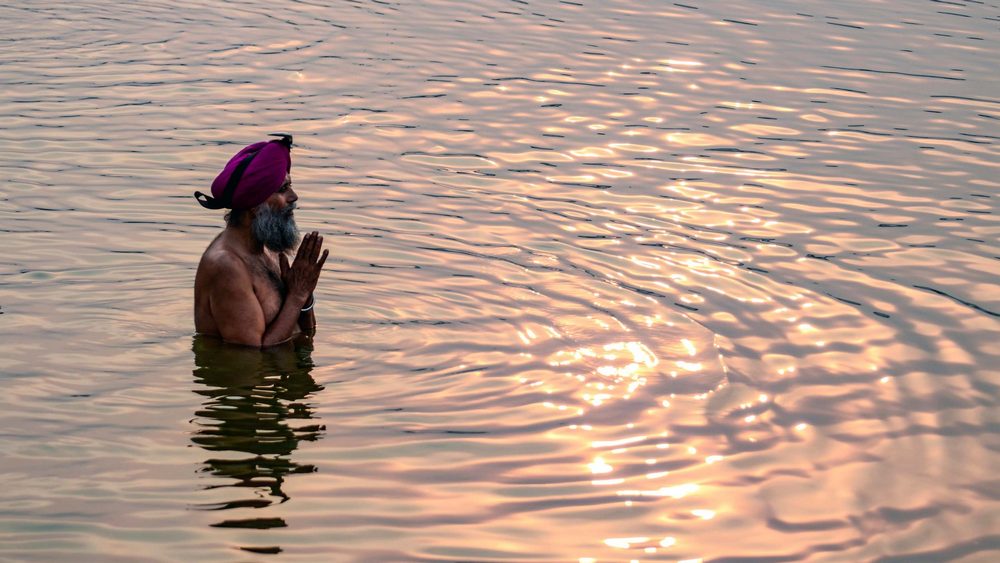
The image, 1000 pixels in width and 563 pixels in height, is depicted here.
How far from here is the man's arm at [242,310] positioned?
28.9 ft

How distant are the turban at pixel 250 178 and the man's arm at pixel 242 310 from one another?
0.36 meters

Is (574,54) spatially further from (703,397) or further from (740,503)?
(740,503)

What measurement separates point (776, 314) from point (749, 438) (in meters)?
2.32

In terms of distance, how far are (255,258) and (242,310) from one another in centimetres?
38

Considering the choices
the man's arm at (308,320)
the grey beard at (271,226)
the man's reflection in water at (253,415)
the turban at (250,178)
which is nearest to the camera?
the man's reflection in water at (253,415)

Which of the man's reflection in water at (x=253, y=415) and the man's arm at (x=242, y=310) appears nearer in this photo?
the man's reflection in water at (x=253, y=415)

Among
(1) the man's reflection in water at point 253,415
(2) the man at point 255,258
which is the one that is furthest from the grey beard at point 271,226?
(1) the man's reflection in water at point 253,415

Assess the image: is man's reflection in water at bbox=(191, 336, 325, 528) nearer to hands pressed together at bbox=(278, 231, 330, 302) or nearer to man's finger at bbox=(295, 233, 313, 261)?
hands pressed together at bbox=(278, 231, 330, 302)

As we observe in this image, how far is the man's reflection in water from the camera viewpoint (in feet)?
23.9

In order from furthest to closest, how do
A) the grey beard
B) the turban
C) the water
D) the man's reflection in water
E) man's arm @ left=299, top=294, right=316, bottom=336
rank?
man's arm @ left=299, top=294, right=316, bottom=336, the grey beard, the turban, the man's reflection in water, the water

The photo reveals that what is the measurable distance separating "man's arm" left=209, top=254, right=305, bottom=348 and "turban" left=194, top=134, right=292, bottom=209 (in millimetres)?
365

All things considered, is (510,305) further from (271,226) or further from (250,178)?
(250,178)

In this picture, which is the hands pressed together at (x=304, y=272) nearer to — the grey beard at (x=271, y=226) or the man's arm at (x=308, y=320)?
the grey beard at (x=271, y=226)

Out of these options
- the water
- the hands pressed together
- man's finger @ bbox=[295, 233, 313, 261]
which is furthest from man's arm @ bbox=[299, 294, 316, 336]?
man's finger @ bbox=[295, 233, 313, 261]
